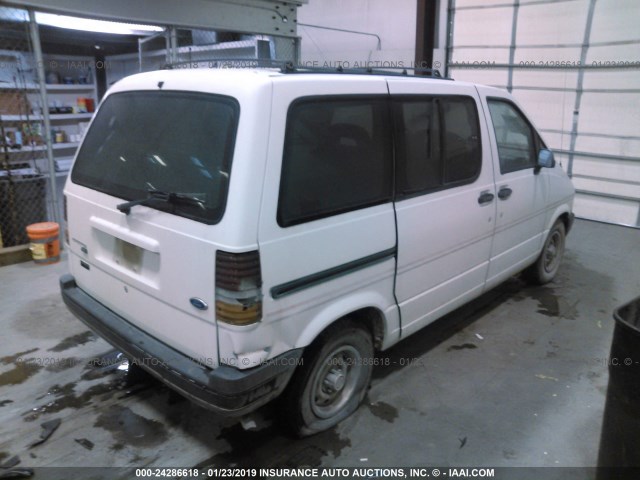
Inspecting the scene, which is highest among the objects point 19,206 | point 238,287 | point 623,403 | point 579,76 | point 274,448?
point 579,76

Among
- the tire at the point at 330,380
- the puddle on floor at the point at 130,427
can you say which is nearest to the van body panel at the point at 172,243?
the tire at the point at 330,380

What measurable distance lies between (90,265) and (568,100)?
783cm

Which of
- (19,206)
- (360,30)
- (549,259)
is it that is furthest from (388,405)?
(360,30)

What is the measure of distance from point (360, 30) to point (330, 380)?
10.1m

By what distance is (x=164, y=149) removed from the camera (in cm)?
251

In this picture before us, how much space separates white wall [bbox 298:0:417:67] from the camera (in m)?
10.4

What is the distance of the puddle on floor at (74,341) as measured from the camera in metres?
3.79

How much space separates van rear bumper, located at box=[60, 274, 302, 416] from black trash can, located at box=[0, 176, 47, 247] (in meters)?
3.86

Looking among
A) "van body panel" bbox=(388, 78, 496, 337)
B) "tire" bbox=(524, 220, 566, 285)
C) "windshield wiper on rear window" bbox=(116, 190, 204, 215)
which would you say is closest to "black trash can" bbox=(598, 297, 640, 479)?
"van body panel" bbox=(388, 78, 496, 337)

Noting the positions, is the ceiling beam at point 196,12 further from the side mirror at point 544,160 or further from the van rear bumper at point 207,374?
the side mirror at point 544,160

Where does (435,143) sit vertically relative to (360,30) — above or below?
below

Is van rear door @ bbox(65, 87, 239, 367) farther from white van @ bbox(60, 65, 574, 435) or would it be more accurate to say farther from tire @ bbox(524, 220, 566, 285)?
tire @ bbox(524, 220, 566, 285)

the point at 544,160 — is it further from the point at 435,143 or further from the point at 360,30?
the point at 360,30

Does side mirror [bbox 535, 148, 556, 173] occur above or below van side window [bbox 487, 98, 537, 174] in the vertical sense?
below
